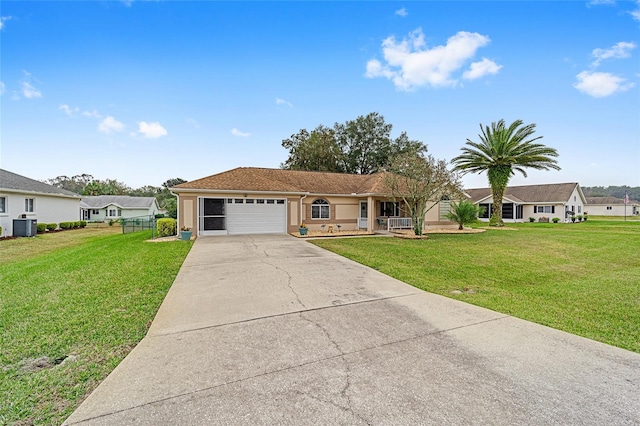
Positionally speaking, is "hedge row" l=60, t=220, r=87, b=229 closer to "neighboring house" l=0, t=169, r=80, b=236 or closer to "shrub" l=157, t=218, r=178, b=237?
"neighboring house" l=0, t=169, r=80, b=236

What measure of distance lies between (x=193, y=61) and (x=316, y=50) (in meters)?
6.56

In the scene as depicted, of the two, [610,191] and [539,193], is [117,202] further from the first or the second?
[610,191]

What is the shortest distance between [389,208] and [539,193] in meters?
27.1

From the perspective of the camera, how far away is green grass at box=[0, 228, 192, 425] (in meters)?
2.57

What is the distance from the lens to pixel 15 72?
13523mm

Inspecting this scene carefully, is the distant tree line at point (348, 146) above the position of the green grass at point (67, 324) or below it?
above

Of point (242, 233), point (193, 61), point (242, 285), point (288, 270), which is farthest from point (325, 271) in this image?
point (193, 61)

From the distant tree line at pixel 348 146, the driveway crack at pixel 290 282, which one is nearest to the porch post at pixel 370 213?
the driveway crack at pixel 290 282

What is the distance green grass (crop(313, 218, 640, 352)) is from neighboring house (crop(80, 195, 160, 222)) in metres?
40.0

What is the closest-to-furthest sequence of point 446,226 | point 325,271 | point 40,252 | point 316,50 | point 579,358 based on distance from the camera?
point 579,358 → point 325,271 → point 40,252 → point 316,50 → point 446,226

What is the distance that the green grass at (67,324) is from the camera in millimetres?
2572

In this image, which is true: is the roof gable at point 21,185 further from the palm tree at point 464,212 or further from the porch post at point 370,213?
the palm tree at point 464,212

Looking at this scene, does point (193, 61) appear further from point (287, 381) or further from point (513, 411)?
point (513, 411)

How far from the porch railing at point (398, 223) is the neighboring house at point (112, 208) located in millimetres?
35505
